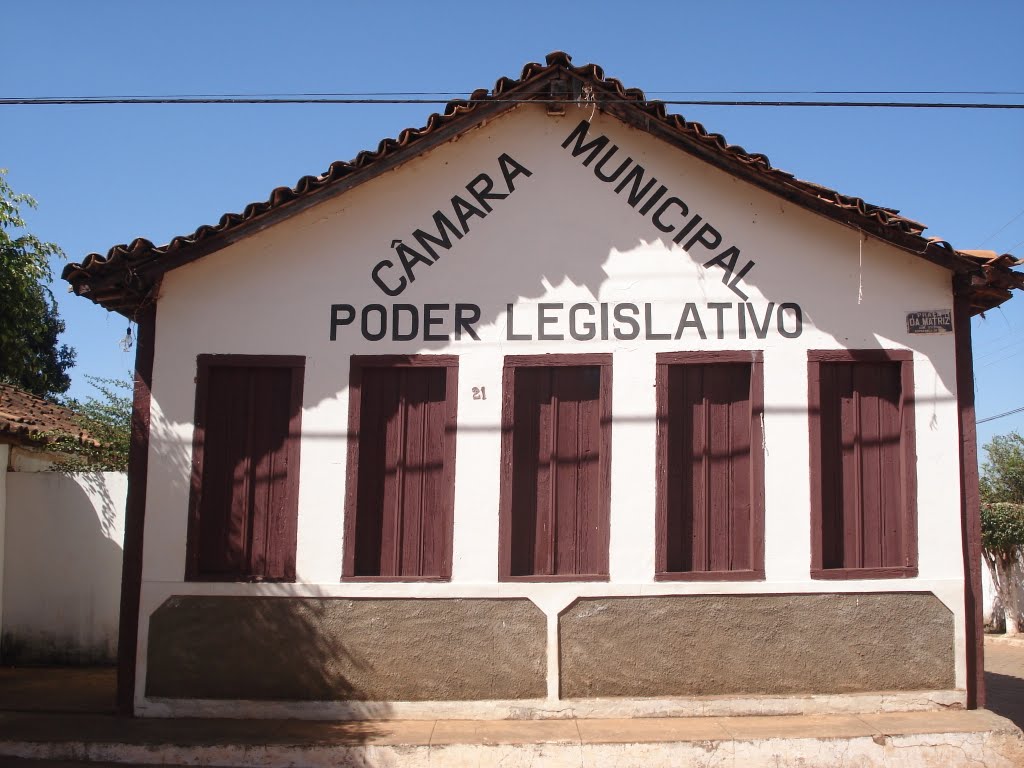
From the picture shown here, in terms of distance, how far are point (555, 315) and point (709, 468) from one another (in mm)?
1955

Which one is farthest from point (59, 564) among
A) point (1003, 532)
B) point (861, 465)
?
point (1003, 532)

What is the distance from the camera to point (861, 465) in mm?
8109

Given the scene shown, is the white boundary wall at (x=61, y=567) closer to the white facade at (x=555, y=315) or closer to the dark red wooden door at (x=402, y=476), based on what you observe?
the white facade at (x=555, y=315)

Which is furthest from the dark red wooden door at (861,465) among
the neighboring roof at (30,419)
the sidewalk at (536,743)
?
the neighboring roof at (30,419)

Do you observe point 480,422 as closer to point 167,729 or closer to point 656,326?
point 656,326

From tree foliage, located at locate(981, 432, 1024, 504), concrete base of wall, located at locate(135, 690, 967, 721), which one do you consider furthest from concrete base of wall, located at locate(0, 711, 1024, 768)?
tree foliage, located at locate(981, 432, 1024, 504)

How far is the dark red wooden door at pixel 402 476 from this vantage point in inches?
314

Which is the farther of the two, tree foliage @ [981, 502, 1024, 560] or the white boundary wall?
tree foliage @ [981, 502, 1024, 560]

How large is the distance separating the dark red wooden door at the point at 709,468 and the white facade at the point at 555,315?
0.22 meters

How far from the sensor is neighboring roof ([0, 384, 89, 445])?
34.5ft

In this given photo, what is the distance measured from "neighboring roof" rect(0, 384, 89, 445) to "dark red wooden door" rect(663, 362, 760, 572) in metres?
7.59

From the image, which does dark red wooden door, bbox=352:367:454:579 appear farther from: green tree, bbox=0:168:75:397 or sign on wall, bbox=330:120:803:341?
green tree, bbox=0:168:75:397

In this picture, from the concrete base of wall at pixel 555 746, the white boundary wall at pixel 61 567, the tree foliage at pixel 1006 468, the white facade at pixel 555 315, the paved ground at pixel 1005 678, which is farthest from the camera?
the tree foliage at pixel 1006 468

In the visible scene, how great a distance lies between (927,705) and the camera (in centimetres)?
773
